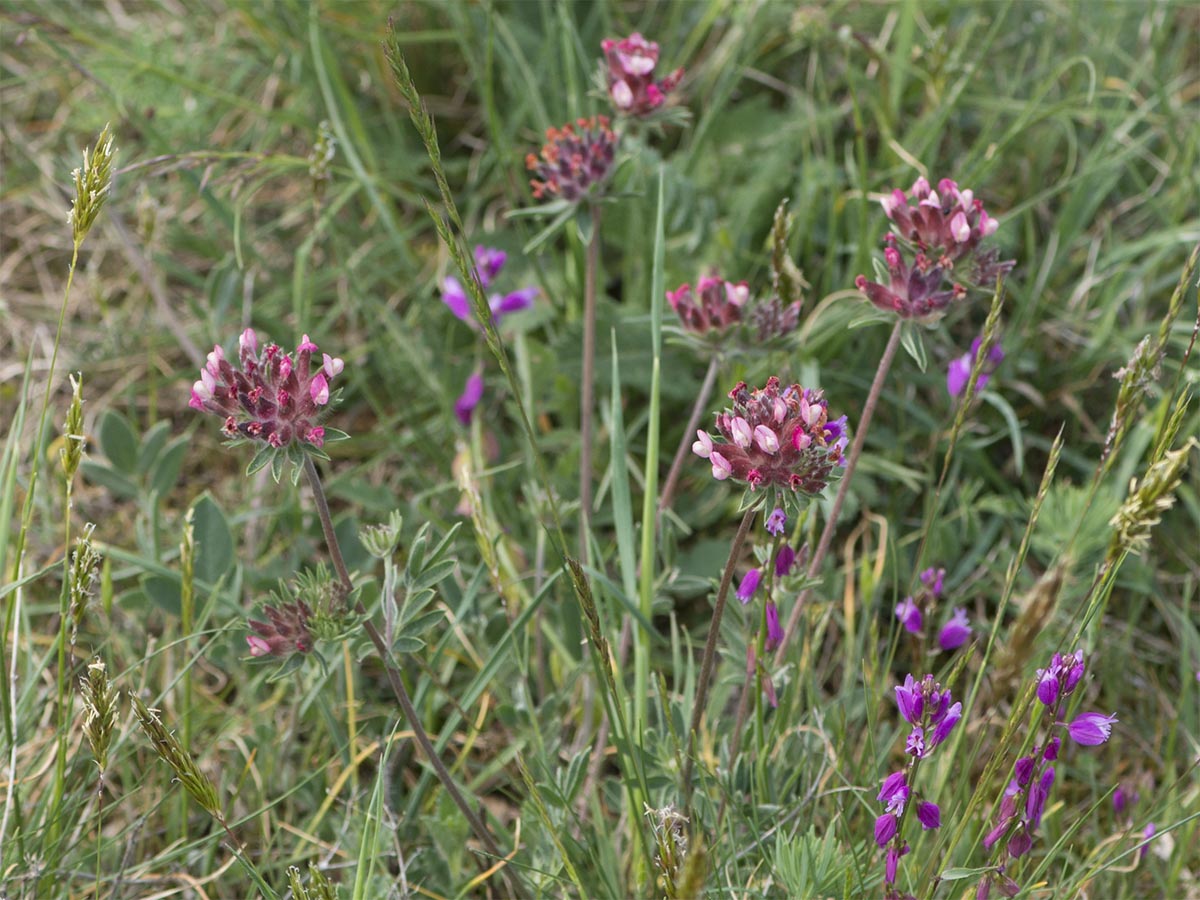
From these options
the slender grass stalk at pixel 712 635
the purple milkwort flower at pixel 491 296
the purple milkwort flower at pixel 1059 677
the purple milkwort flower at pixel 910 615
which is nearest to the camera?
the purple milkwort flower at pixel 1059 677

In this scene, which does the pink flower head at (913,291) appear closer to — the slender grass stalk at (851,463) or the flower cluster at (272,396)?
the slender grass stalk at (851,463)

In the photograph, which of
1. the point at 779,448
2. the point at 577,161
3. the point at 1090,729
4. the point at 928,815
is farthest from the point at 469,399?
the point at 1090,729

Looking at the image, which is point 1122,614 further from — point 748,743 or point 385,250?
point 385,250

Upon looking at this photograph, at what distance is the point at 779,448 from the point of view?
1842mm

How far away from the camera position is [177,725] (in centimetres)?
268

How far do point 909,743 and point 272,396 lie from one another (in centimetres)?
113

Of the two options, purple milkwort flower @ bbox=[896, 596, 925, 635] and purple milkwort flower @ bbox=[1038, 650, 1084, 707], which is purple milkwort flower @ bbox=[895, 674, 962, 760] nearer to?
purple milkwort flower @ bbox=[1038, 650, 1084, 707]

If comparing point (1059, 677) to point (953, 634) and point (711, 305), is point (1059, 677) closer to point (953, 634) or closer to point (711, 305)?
point (953, 634)

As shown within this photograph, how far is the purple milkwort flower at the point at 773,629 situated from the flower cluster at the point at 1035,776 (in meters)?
0.50

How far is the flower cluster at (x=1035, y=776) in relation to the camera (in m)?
1.78

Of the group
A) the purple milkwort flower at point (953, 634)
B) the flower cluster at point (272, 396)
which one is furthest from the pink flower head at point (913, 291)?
the flower cluster at point (272, 396)

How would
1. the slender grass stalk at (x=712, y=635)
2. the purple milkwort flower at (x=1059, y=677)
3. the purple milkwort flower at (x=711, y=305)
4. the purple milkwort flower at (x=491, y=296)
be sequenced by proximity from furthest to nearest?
the purple milkwort flower at (x=491, y=296)
the purple milkwort flower at (x=711, y=305)
the slender grass stalk at (x=712, y=635)
the purple milkwort flower at (x=1059, y=677)

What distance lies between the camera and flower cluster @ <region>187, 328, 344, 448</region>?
1850mm

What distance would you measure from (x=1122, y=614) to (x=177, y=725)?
2412mm
